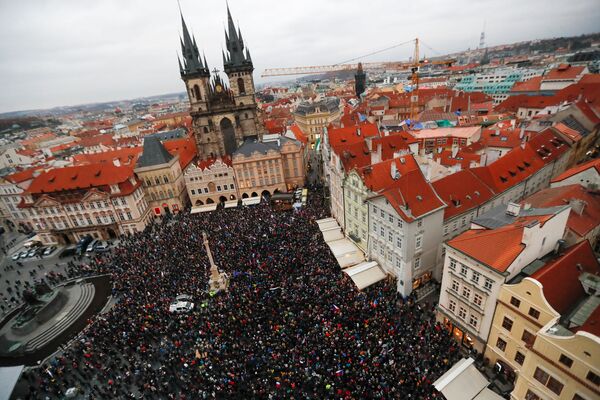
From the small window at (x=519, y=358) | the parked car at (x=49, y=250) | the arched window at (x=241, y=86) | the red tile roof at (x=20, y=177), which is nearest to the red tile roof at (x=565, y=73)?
the arched window at (x=241, y=86)

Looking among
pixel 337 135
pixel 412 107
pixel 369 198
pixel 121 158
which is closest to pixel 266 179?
pixel 337 135

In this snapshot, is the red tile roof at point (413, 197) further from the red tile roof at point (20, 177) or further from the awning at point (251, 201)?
the red tile roof at point (20, 177)

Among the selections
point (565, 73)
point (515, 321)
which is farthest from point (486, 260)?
point (565, 73)

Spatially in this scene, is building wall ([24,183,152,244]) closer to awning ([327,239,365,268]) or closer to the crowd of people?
the crowd of people

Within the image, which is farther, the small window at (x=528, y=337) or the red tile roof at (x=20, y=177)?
the red tile roof at (x=20, y=177)

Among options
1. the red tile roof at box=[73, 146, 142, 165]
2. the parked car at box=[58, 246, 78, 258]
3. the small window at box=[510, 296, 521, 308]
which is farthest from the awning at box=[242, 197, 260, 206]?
the small window at box=[510, 296, 521, 308]

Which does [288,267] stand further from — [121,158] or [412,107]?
[412,107]

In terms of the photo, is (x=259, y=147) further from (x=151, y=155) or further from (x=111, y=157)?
(x=111, y=157)
